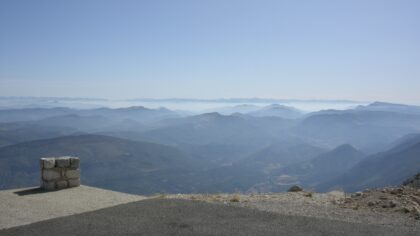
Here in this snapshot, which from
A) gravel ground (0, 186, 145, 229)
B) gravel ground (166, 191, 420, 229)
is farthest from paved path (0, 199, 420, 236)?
gravel ground (0, 186, 145, 229)

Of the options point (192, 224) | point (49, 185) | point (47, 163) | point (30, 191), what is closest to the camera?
point (192, 224)

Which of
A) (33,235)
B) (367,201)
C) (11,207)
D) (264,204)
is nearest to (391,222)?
(367,201)

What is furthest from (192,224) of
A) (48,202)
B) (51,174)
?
(51,174)

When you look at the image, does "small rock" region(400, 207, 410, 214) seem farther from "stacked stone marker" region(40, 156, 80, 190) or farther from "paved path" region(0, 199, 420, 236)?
"stacked stone marker" region(40, 156, 80, 190)

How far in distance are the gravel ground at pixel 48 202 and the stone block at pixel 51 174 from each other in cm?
69

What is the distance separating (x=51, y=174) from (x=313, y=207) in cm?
1241

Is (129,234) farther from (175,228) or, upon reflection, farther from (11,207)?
(11,207)

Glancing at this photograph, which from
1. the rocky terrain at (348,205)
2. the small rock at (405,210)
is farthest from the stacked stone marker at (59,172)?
the small rock at (405,210)

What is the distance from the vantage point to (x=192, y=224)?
13219mm

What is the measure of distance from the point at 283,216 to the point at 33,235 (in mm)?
8089

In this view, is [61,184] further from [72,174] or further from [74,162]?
[74,162]

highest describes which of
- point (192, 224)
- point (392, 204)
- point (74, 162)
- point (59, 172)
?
point (74, 162)

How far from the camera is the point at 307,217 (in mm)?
14164

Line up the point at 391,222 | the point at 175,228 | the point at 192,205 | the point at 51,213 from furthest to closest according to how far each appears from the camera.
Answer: the point at 192,205 < the point at 51,213 < the point at 391,222 < the point at 175,228
